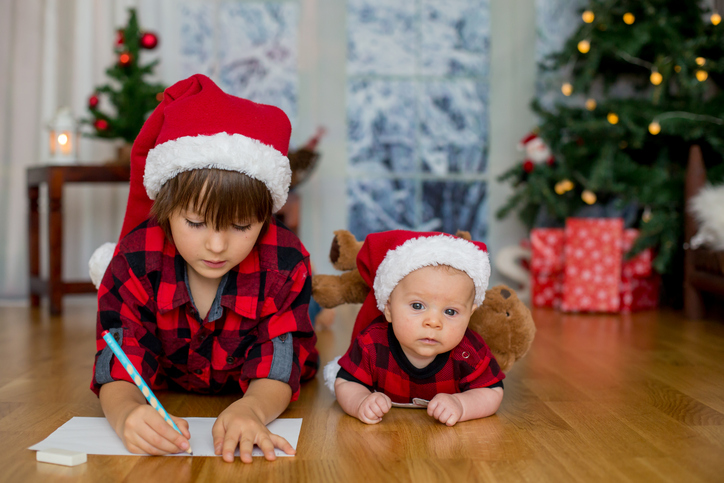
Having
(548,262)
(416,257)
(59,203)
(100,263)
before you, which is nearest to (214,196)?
(416,257)

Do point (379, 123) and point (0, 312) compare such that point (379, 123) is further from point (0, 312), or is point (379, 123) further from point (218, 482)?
point (218, 482)

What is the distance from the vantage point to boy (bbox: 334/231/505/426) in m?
1.01

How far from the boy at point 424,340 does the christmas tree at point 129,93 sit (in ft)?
4.94

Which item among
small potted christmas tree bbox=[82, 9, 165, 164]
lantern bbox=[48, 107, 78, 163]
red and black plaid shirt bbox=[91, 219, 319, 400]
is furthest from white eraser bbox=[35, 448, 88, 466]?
lantern bbox=[48, 107, 78, 163]

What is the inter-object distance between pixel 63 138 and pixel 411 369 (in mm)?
1874

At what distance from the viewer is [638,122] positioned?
95.0 inches

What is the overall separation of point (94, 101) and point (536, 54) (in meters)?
1.96

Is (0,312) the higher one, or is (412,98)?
(412,98)

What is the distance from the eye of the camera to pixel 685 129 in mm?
2279

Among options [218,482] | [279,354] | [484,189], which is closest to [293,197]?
[484,189]

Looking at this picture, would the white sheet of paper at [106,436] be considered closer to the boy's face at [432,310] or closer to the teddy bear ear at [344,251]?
the boy's face at [432,310]

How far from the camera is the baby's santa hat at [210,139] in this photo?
3.05 feet

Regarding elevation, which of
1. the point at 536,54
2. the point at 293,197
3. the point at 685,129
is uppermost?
the point at 536,54

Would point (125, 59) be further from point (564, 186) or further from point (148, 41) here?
point (564, 186)
